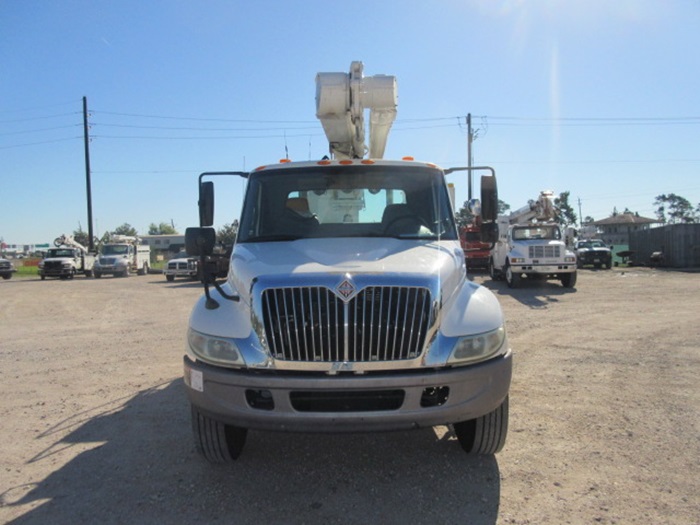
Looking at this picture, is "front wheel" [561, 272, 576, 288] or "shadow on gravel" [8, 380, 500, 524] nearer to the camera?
"shadow on gravel" [8, 380, 500, 524]

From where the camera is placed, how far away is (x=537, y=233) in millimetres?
18375

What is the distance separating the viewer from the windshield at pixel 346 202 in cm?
449

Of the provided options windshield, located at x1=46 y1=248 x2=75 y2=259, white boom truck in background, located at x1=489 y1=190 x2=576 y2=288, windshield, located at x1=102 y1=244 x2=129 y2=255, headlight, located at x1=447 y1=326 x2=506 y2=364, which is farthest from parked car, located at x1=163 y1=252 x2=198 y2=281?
headlight, located at x1=447 y1=326 x2=506 y2=364

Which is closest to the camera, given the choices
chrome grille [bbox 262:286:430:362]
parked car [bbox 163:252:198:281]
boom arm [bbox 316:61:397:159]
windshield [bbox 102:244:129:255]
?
chrome grille [bbox 262:286:430:362]

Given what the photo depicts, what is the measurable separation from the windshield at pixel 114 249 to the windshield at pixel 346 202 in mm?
31632

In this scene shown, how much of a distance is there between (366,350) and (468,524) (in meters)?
1.15

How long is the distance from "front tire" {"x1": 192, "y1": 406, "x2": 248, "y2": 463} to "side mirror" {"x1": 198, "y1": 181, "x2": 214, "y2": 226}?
1836 mm

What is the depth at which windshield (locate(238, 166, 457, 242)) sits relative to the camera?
14.7 ft

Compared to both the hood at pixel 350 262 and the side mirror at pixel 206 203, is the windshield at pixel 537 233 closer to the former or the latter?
the hood at pixel 350 262

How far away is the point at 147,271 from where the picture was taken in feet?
120

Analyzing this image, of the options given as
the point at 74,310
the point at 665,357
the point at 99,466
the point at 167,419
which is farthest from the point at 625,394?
the point at 74,310

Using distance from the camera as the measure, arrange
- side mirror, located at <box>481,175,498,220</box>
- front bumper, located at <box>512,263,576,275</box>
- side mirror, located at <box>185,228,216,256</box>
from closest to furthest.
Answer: side mirror, located at <box>185,228,216,256</box> < side mirror, located at <box>481,175,498,220</box> < front bumper, located at <box>512,263,576,275</box>

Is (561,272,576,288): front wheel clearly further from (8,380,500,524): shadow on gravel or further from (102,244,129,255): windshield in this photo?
(102,244,129,255): windshield

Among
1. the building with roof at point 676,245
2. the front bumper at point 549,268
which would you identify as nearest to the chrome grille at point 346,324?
the front bumper at point 549,268
